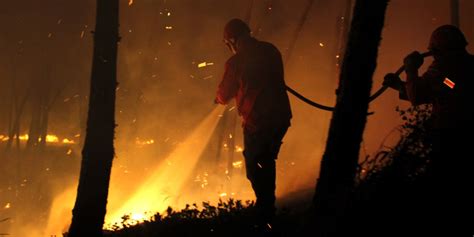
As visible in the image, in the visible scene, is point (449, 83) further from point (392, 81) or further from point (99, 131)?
point (99, 131)

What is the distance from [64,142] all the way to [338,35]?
55593 millimetres

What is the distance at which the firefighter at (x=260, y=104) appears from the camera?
531 centimetres

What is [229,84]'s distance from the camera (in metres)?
5.54

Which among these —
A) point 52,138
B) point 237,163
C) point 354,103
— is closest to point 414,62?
point 354,103

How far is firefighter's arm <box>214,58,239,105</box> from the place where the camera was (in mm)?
5512

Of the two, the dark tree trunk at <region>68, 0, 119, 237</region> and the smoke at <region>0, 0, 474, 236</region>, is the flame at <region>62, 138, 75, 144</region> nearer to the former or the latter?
the smoke at <region>0, 0, 474, 236</region>

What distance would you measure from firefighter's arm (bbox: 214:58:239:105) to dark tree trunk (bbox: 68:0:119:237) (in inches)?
49.8

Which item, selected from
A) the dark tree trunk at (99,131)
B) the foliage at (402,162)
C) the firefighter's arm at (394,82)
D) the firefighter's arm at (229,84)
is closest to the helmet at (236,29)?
the firefighter's arm at (229,84)

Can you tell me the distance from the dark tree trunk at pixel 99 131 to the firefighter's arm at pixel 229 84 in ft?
4.15

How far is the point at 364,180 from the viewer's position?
371cm

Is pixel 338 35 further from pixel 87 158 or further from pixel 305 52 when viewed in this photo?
pixel 87 158

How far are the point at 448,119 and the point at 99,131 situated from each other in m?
3.69

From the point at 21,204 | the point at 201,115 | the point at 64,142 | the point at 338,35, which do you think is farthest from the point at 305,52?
the point at 64,142

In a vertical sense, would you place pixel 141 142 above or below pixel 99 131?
above
